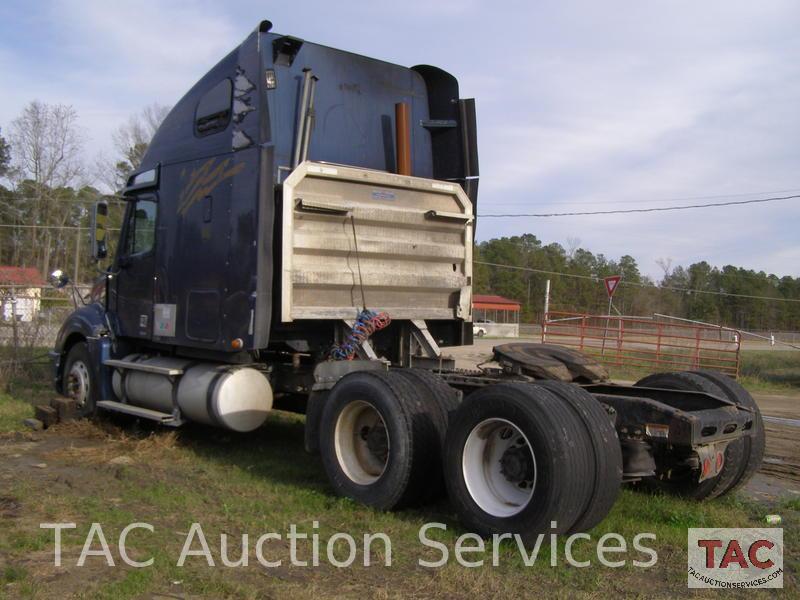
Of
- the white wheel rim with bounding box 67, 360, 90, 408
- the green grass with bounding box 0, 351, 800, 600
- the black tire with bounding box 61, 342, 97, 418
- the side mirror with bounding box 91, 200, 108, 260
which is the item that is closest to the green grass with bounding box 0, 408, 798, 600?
the green grass with bounding box 0, 351, 800, 600

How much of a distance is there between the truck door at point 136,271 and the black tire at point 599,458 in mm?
5136

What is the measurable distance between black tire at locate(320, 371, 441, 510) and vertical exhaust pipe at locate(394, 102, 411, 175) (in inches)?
107

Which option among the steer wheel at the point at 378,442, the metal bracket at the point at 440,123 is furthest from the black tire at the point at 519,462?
the metal bracket at the point at 440,123

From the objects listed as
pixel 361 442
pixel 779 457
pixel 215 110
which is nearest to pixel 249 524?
pixel 361 442

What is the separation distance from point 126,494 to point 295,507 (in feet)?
4.69

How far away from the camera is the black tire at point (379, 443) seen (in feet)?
17.0

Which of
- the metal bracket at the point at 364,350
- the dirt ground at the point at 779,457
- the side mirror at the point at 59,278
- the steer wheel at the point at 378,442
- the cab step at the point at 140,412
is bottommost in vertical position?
the dirt ground at the point at 779,457

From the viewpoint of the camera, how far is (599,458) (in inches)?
171

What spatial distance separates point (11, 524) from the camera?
16.6 ft

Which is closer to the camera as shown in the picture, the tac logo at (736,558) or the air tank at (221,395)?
the tac logo at (736,558)

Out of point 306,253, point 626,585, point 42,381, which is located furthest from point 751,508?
point 42,381

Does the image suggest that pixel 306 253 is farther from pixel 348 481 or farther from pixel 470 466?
pixel 470 466

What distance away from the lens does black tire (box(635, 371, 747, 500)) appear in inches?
216

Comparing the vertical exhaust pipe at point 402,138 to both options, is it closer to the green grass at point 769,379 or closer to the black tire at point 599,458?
the black tire at point 599,458
